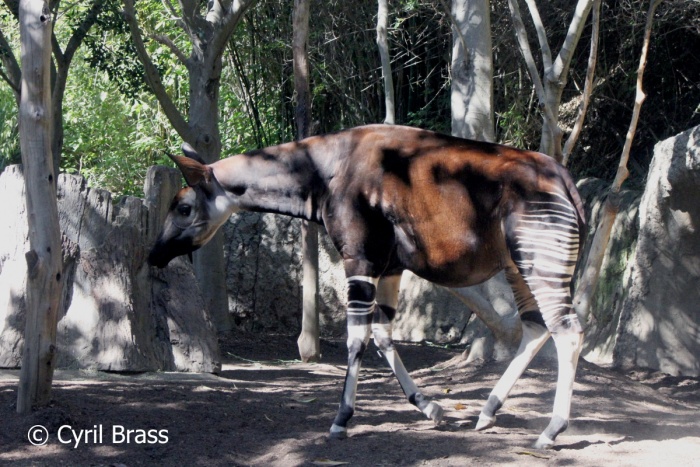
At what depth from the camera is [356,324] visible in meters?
4.86

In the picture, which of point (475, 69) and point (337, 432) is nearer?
point (337, 432)

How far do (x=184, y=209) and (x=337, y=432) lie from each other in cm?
164

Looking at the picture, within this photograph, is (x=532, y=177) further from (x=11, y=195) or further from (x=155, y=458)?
(x=11, y=195)

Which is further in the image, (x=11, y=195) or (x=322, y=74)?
(x=322, y=74)

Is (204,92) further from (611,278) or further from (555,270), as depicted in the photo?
(555,270)

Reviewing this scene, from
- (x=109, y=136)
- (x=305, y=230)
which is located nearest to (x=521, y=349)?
(x=305, y=230)

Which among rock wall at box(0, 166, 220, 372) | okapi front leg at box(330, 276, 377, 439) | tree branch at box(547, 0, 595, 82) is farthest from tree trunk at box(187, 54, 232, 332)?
okapi front leg at box(330, 276, 377, 439)

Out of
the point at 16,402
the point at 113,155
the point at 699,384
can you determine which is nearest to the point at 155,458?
the point at 16,402

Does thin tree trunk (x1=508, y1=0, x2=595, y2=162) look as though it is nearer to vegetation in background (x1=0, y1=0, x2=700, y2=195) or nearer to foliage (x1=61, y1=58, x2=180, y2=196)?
vegetation in background (x1=0, y1=0, x2=700, y2=195)

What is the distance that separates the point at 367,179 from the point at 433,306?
5.41 metres

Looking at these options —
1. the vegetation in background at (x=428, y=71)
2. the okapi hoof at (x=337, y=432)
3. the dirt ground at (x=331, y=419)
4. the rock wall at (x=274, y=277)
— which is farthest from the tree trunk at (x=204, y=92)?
the okapi hoof at (x=337, y=432)

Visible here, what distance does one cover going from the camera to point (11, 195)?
6.58 metres

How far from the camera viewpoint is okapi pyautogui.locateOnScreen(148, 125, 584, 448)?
4453 millimetres

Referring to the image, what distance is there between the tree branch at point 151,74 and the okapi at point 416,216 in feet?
11.0
